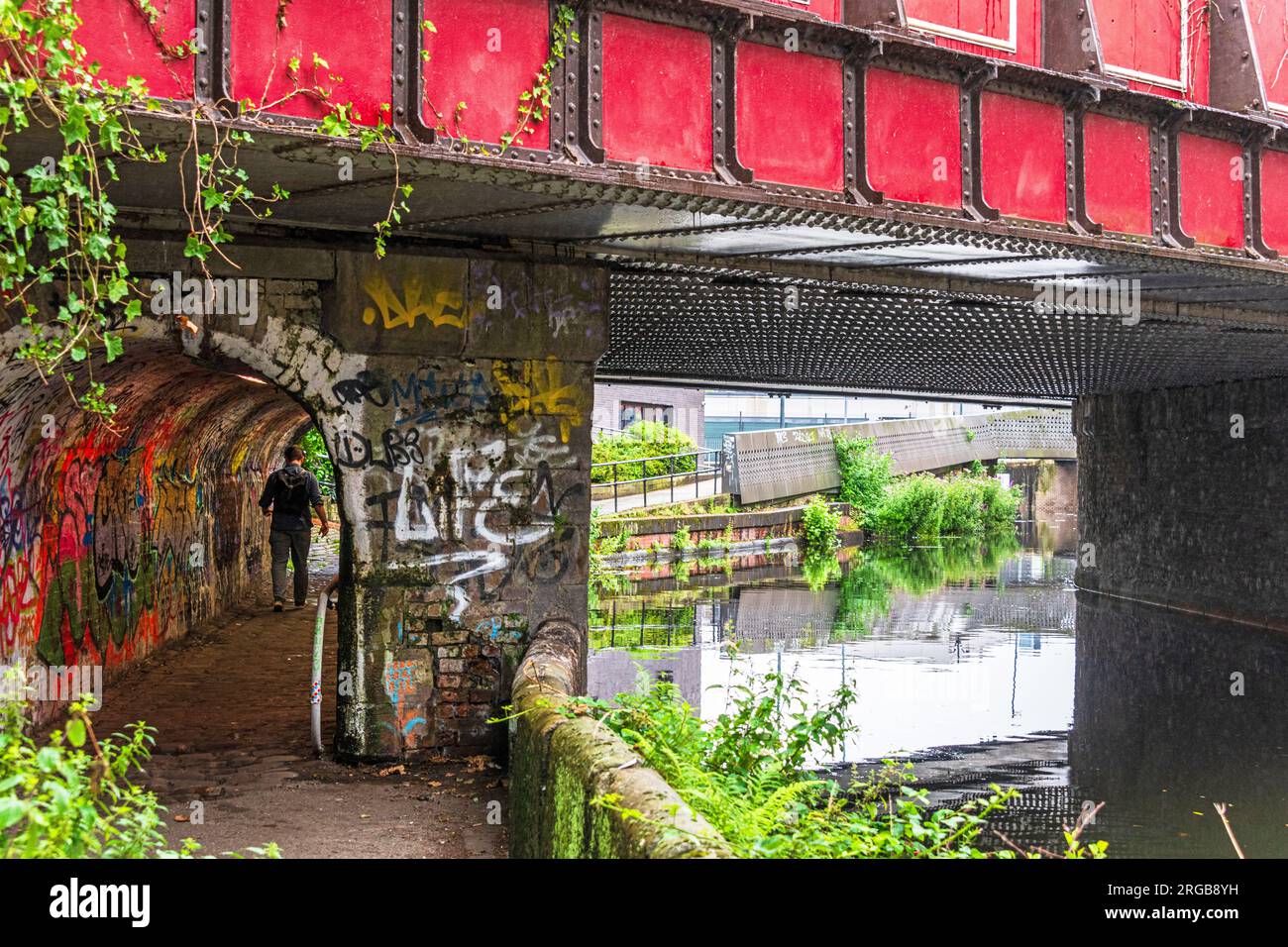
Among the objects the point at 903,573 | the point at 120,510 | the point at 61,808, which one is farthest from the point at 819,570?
the point at 61,808

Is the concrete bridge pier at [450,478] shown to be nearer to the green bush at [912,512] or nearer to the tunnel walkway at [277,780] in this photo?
the tunnel walkway at [277,780]

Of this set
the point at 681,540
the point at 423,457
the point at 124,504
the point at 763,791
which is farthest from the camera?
the point at 681,540

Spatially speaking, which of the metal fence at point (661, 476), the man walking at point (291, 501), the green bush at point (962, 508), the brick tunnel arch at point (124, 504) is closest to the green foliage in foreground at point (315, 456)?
the metal fence at point (661, 476)

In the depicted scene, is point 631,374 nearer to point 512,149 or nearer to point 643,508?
point 643,508

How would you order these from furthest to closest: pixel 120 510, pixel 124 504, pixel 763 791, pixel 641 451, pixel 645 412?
pixel 645 412
pixel 641 451
pixel 124 504
pixel 120 510
pixel 763 791

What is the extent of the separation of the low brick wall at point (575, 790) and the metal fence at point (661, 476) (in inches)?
782

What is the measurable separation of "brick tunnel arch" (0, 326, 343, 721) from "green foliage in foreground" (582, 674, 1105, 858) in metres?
2.90

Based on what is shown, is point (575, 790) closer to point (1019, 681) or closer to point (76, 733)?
point (76, 733)

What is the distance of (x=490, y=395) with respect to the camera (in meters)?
7.91

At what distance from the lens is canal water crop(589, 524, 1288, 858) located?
10016mm

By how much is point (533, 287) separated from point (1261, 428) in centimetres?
1312

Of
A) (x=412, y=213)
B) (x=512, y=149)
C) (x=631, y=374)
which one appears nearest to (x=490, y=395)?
(x=412, y=213)

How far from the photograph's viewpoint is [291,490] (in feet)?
44.8

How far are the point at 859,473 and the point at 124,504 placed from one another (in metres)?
25.2
